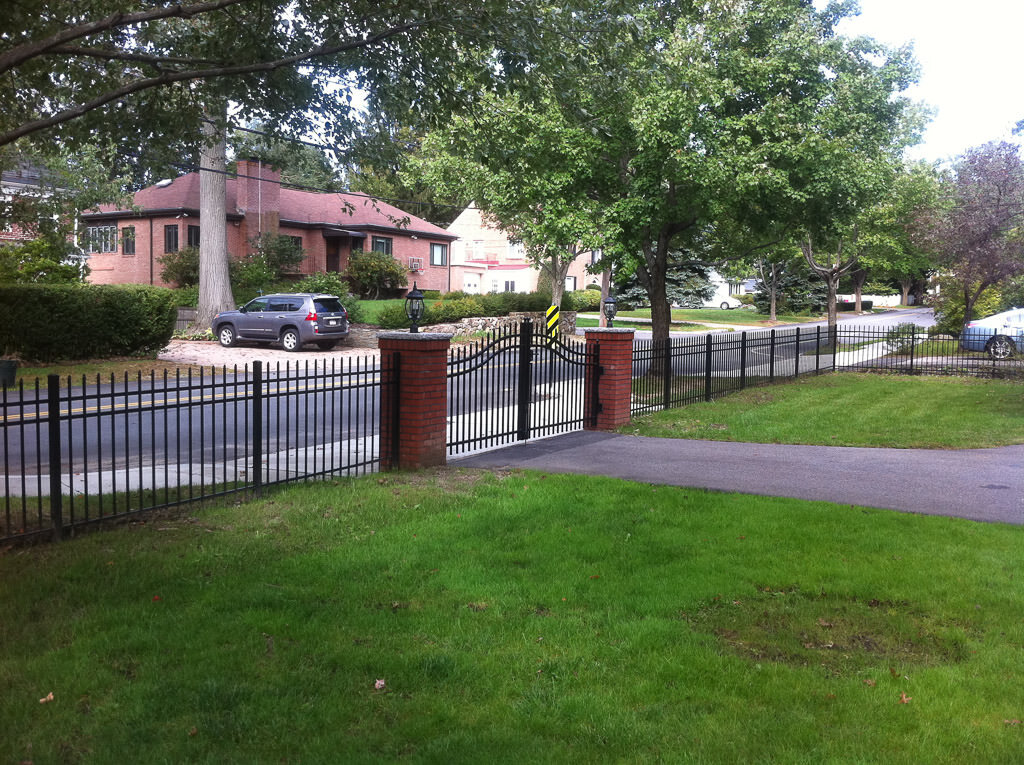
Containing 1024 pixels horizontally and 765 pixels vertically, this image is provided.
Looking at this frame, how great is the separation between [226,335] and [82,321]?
8110 mm

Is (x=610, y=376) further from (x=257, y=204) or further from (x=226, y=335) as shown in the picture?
(x=257, y=204)

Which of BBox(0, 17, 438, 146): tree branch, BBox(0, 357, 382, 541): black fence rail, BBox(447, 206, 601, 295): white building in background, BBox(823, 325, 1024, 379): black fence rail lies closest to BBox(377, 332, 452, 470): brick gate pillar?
BBox(0, 357, 382, 541): black fence rail

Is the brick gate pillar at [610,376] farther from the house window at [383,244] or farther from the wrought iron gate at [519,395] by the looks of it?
the house window at [383,244]

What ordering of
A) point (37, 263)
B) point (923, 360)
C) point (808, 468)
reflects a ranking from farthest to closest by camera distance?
point (923, 360)
point (37, 263)
point (808, 468)

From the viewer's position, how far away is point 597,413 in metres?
13.7

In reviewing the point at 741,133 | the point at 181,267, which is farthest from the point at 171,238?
the point at 741,133

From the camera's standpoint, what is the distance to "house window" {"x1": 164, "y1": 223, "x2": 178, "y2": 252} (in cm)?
3747

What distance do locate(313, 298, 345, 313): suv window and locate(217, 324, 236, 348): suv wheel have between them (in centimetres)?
334

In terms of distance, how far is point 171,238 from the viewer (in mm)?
37594

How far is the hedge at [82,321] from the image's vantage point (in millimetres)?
19406

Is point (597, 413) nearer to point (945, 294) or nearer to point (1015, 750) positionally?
point (1015, 750)

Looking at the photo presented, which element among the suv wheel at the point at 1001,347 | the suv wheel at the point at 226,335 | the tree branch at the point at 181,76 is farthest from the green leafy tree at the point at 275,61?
the suv wheel at the point at 1001,347

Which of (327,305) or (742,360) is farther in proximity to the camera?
(327,305)

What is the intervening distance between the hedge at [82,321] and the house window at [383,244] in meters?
22.7
